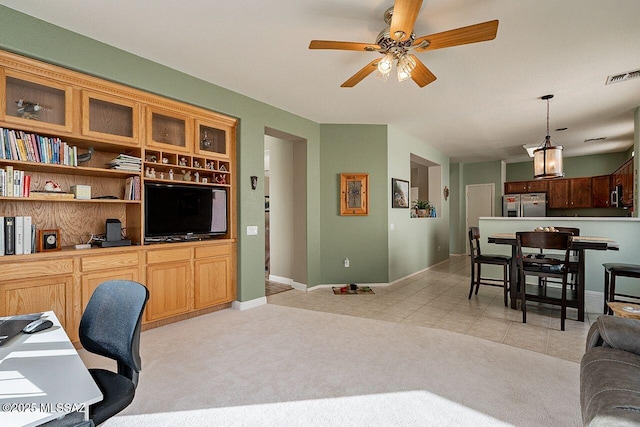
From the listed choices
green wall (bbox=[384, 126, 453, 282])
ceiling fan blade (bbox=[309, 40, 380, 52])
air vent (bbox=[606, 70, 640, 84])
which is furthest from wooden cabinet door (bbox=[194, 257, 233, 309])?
air vent (bbox=[606, 70, 640, 84])

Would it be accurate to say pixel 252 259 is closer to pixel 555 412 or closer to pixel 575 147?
pixel 555 412

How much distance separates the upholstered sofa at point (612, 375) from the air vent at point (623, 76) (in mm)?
3203

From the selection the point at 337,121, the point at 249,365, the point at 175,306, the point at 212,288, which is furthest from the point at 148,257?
the point at 337,121

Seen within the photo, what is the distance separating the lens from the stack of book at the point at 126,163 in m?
3.18

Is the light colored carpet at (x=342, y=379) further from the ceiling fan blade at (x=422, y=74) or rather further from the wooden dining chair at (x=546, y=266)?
the ceiling fan blade at (x=422, y=74)

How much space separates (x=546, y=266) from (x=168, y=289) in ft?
14.2

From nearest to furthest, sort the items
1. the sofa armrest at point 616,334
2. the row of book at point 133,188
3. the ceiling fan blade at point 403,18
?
the sofa armrest at point 616,334, the ceiling fan blade at point 403,18, the row of book at point 133,188

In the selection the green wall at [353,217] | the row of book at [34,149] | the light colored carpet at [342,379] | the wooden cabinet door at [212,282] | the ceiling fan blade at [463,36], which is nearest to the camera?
the light colored carpet at [342,379]

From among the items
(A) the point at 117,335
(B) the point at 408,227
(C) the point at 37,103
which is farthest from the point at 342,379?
(B) the point at 408,227

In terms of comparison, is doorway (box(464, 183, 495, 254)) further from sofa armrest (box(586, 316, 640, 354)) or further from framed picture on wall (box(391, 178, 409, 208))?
sofa armrest (box(586, 316, 640, 354))

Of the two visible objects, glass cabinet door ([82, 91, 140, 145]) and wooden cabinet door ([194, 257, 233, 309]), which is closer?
glass cabinet door ([82, 91, 140, 145])


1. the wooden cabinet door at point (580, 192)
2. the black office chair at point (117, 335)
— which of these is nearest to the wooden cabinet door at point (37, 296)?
the black office chair at point (117, 335)

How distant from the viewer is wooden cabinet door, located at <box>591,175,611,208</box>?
7.62 metres

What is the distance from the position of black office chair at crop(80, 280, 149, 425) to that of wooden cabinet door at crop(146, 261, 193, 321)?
183cm
